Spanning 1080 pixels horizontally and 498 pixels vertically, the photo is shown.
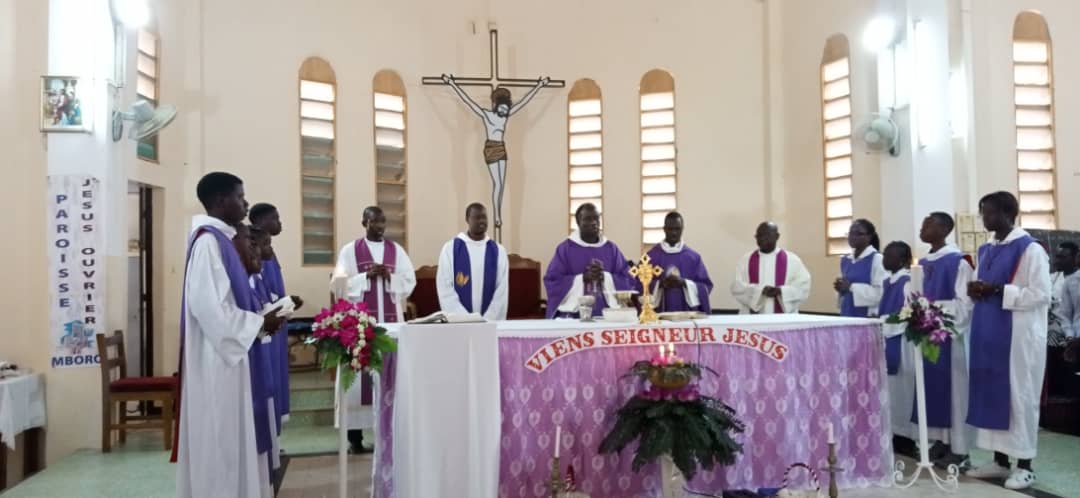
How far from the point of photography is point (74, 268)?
7094 mm

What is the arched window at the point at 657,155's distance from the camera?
34.4 feet

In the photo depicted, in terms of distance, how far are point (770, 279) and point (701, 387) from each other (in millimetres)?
2894

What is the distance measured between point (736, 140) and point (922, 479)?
226 inches

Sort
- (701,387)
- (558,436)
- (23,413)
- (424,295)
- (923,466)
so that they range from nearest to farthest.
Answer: (558,436) → (701,387) → (923,466) → (23,413) → (424,295)

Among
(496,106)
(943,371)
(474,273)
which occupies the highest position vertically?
(496,106)

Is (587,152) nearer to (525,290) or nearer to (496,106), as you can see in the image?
(496,106)

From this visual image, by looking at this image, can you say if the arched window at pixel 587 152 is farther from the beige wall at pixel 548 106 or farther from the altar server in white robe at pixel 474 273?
the altar server in white robe at pixel 474 273

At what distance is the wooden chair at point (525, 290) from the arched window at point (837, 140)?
3.52 metres

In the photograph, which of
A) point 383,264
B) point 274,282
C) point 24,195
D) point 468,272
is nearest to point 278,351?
point 274,282

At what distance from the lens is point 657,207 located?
10.5 metres

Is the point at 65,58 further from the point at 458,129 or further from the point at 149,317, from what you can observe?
the point at 458,129

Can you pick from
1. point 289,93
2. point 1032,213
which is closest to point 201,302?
point 289,93

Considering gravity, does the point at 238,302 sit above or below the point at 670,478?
above

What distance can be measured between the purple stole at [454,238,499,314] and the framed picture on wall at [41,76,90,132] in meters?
3.47
